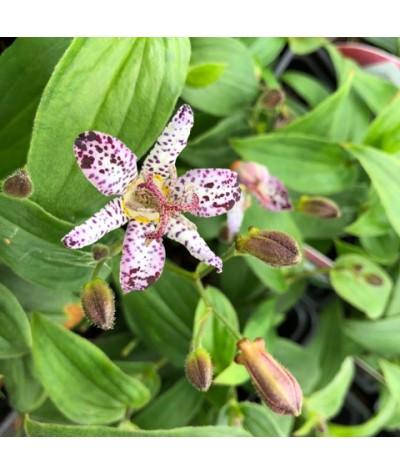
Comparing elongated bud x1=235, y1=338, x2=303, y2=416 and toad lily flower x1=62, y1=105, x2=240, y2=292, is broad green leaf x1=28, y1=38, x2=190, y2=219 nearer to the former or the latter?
toad lily flower x1=62, y1=105, x2=240, y2=292

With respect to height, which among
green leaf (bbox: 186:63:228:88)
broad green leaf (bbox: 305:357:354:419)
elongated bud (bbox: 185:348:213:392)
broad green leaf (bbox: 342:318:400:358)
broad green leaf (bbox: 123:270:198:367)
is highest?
green leaf (bbox: 186:63:228:88)

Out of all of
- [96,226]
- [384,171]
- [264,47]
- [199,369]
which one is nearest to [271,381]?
[199,369]

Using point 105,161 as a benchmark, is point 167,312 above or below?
below

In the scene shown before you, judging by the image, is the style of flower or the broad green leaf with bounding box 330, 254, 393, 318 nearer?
the style of flower

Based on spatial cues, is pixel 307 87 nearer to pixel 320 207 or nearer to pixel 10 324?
pixel 320 207

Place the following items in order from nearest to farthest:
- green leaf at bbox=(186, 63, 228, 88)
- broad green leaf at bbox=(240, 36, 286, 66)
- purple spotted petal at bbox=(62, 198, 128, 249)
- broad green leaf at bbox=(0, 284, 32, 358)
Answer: purple spotted petal at bbox=(62, 198, 128, 249) < broad green leaf at bbox=(0, 284, 32, 358) < green leaf at bbox=(186, 63, 228, 88) < broad green leaf at bbox=(240, 36, 286, 66)

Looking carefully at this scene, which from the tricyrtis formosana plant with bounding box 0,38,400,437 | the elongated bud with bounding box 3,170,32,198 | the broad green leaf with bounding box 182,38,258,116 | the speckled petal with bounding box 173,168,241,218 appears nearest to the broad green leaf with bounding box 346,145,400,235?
the tricyrtis formosana plant with bounding box 0,38,400,437

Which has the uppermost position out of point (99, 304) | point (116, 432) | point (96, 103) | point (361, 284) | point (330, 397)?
point (96, 103)
